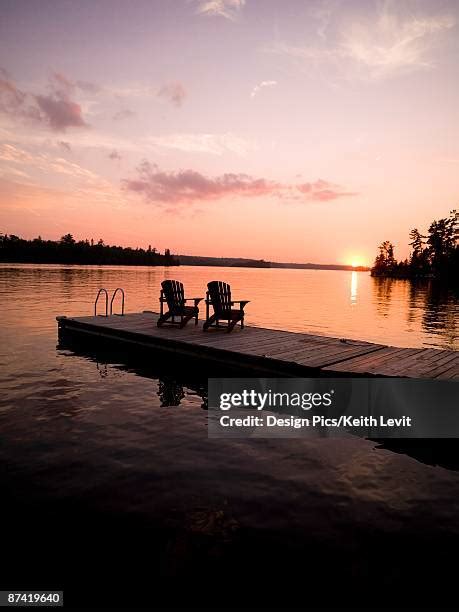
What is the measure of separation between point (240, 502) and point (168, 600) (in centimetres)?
168

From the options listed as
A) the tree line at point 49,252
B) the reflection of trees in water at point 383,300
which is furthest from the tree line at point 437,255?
the tree line at point 49,252

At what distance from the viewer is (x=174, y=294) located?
43.9 ft

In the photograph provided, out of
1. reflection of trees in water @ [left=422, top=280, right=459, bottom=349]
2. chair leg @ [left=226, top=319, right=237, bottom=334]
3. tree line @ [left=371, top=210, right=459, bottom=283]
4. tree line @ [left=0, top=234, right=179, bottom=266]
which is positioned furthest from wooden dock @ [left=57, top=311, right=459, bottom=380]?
tree line @ [left=0, top=234, right=179, bottom=266]

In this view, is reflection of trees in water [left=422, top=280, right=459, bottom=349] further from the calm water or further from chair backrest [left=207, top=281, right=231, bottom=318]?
the calm water

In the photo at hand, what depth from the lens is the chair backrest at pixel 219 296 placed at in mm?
12391

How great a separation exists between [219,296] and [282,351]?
10.4ft

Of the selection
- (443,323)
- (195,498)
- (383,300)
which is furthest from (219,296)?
(383,300)

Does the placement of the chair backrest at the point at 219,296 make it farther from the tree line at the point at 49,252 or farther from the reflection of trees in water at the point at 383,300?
the tree line at the point at 49,252

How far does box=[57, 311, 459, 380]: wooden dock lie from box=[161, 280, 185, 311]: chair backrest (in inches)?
32.0

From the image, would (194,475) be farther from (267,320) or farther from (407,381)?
(267,320)

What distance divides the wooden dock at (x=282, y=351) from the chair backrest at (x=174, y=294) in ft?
2.66

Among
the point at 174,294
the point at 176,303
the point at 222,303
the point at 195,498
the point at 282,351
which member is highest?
the point at 174,294

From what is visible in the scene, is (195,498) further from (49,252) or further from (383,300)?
(49,252)

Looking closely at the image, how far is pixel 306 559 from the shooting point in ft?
13.9
